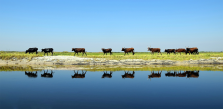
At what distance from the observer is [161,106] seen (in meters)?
7.27

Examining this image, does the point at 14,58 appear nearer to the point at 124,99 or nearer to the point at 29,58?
the point at 29,58

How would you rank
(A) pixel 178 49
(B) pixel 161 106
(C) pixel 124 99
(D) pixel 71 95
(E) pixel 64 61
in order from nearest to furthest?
(B) pixel 161 106 < (C) pixel 124 99 < (D) pixel 71 95 < (E) pixel 64 61 < (A) pixel 178 49

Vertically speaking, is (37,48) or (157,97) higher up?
(37,48)

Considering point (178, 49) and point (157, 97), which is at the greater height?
point (178, 49)

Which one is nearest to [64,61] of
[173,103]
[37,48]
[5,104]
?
[37,48]

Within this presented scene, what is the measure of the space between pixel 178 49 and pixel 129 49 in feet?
69.1

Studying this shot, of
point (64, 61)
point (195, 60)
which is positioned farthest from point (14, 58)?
point (195, 60)

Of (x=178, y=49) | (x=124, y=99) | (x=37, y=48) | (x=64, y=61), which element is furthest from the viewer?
(x=178, y=49)

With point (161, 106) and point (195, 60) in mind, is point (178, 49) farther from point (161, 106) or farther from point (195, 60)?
point (161, 106)

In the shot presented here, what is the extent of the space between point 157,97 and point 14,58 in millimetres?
34103

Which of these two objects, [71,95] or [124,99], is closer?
[124,99]

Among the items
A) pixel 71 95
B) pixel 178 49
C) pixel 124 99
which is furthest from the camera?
pixel 178 49

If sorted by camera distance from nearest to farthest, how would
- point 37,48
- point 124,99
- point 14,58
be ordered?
point 124,99, point 14,58, point 37,48

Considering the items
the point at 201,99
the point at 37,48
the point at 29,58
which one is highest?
the point at 37,48
